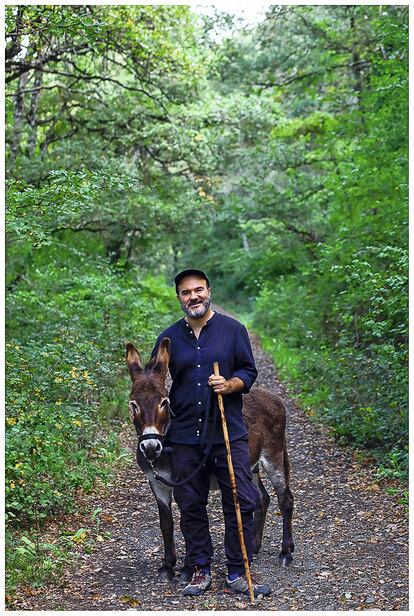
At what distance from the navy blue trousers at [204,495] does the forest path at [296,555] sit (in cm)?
29

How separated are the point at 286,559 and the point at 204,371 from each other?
190cm

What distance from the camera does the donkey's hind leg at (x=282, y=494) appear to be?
658 cm

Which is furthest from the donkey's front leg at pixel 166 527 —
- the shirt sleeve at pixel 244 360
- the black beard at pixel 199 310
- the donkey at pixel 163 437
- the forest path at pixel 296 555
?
the black beard at pixel 199 310

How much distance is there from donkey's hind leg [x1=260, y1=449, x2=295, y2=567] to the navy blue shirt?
A: 86cm

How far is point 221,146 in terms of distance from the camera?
74.2ft

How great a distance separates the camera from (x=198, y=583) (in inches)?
227

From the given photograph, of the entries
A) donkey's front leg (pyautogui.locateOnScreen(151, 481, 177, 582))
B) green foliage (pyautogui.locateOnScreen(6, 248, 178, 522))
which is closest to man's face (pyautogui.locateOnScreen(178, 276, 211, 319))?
donkey's front leg (pyautogui.locateOnScreen(151, 481, 177, 582))

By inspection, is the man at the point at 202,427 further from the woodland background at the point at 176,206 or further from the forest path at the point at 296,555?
the woodland background at the point at 176,206

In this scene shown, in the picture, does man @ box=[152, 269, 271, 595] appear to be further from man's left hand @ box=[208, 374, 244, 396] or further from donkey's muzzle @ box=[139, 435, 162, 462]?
donkey's muzzle @ box=[139, 435, 162, 462]

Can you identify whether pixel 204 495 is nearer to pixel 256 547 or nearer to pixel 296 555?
pixel 256 547

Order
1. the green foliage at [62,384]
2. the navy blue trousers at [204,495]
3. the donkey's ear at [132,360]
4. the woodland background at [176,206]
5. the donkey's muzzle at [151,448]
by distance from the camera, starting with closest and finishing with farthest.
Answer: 1. the donkey's muzzle at [151,448]
2. the navy blue trousers at [204,495]
3. the donkey's ear at [132,360]
4. the green foliage at [62,384]
5. the woodland background at [176,206]

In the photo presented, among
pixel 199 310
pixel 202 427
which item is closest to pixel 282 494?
pixel 202 427

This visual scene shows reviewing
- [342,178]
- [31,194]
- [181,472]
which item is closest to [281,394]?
[342,178]

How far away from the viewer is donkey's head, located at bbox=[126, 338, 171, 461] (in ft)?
18.3
